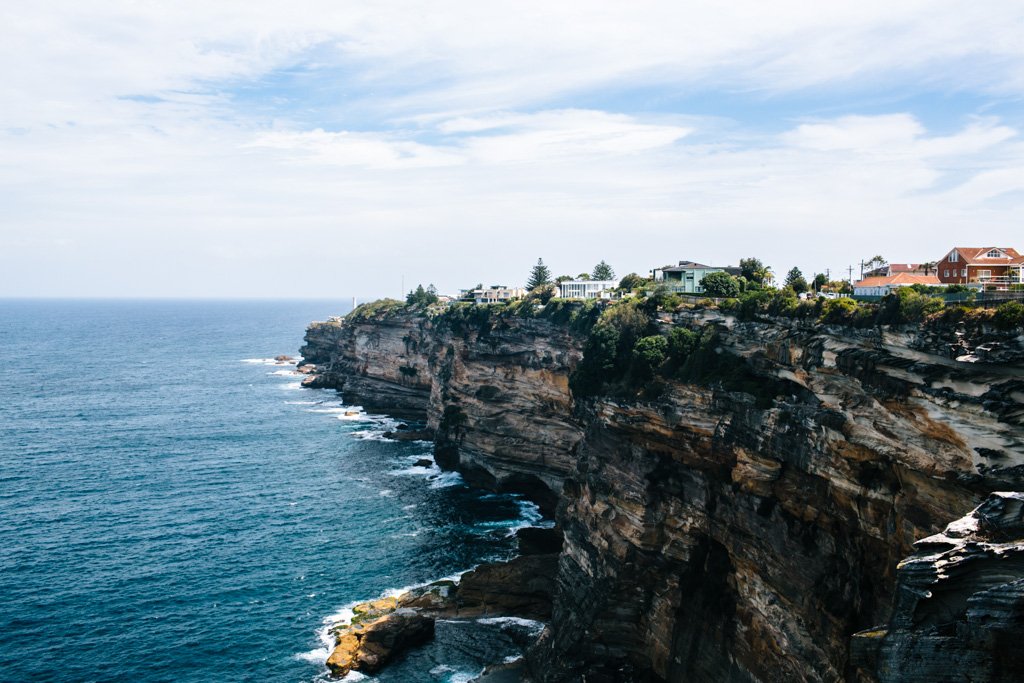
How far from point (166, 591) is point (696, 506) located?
41.4 metres

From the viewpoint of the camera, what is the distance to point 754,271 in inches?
3115

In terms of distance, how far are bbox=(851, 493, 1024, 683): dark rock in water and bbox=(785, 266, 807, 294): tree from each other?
3678 cm

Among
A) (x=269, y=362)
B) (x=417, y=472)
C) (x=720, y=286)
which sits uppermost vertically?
(x=720, y=286)

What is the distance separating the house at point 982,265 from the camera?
49031mm

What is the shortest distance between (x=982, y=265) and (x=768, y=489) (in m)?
23.1

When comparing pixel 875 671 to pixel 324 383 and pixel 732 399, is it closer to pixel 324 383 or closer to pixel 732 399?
pixel 732 399

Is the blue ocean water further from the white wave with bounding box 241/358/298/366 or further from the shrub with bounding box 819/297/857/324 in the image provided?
the white wave with bounding box 241/358/298/366

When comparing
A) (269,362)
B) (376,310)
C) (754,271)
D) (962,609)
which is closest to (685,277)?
(754,271)

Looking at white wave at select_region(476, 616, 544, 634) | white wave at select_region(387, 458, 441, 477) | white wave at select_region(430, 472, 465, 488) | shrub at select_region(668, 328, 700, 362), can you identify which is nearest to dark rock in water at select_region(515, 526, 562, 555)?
A: white wave at select_region(476, 616, 544, 634)

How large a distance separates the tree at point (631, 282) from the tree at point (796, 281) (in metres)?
16.4

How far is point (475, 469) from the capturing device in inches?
3541

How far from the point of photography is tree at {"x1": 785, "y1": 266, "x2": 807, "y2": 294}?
6221 centimetres

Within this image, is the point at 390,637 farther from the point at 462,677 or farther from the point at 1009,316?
the point at 1009,316

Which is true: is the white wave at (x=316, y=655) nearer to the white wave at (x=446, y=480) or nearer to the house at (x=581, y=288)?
the white wave at (x=446, y=480)
